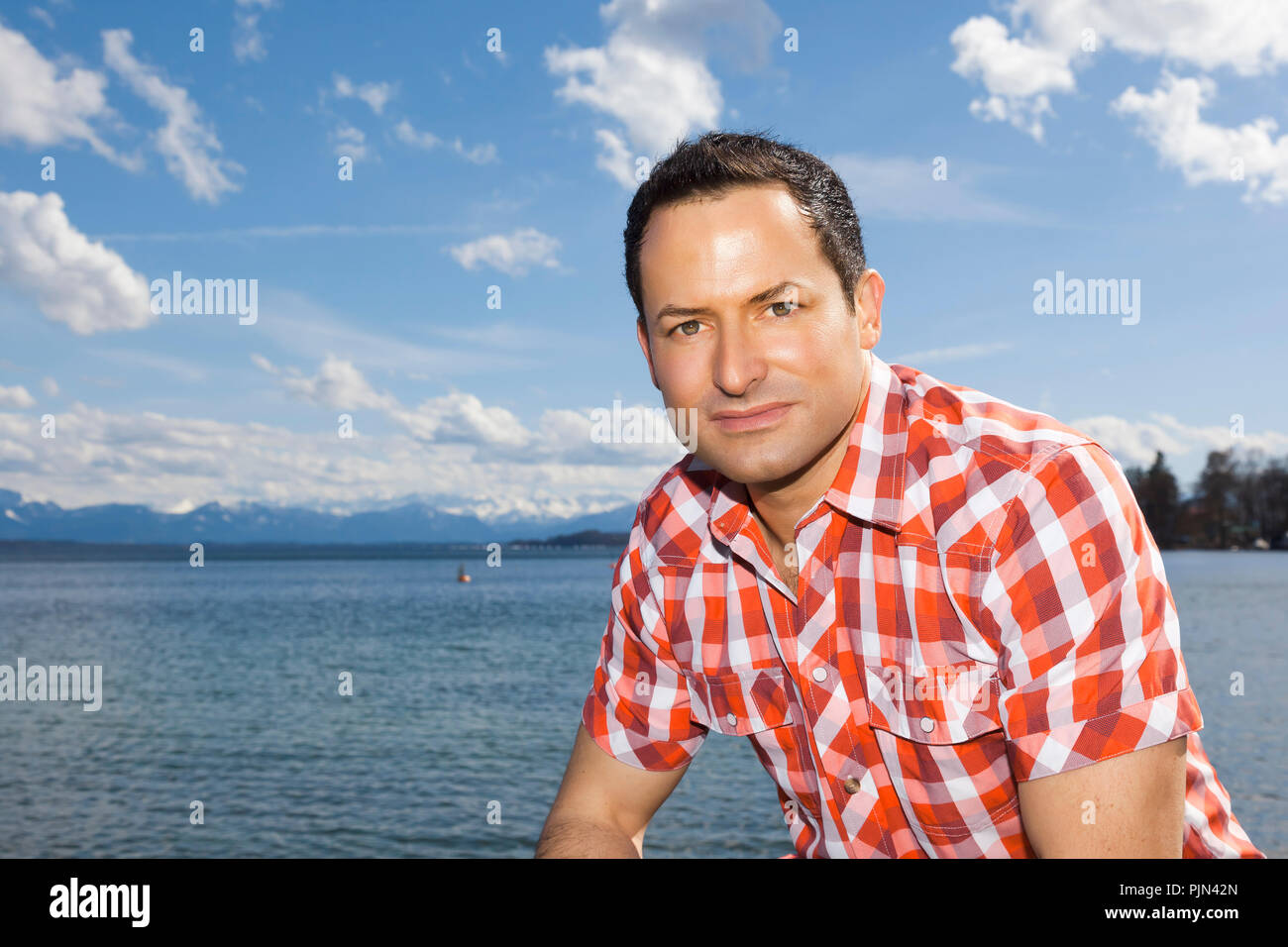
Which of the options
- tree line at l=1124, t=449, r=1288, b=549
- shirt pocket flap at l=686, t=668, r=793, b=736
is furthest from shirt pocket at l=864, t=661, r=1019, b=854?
tree line at l=1124, t=449, r=1288, b=549

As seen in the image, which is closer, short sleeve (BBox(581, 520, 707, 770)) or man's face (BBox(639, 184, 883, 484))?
man's face (BBox(639, 184, 883, 484))

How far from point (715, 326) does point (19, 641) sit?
56146 mm

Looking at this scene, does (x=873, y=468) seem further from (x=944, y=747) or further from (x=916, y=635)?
(x=944, y=747)

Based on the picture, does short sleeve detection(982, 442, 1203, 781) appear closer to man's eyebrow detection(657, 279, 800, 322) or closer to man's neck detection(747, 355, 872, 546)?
man's neck detection(747, 355, 872, 546)

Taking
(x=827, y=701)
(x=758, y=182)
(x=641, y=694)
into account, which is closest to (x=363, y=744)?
(x=641, y=694)

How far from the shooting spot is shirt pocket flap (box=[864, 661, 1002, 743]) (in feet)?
7.13

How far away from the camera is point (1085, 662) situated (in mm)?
1888

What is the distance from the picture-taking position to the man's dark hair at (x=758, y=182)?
2.31 metres

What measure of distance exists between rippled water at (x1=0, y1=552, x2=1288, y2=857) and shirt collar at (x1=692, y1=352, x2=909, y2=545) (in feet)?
38.3

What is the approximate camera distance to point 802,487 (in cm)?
252

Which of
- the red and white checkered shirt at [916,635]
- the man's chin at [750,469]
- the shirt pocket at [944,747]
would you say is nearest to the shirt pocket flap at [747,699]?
the red and white checkered shirt at [916,635]

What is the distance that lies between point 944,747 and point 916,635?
28cm

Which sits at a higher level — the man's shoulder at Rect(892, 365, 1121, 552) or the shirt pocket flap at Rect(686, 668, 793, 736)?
the man's shoulder at Rect(892, 365, 1121, 552)
